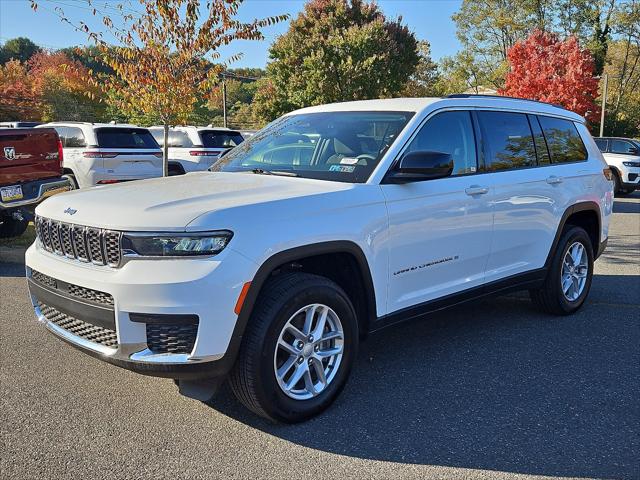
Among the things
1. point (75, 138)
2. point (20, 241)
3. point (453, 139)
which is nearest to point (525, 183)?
point (453, 139)

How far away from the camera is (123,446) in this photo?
3172 millimetres

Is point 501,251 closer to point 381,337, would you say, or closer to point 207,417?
point 381,337

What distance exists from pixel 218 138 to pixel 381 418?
43.4 feet

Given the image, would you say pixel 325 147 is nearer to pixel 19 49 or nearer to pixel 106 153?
pixel 106 153

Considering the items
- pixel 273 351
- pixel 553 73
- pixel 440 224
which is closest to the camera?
pixel 273 351

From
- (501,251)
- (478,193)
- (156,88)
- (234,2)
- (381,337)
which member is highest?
(234,2)

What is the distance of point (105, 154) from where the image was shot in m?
12.1

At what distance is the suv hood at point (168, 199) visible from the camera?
3088mm

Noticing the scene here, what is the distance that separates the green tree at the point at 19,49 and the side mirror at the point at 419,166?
74.6 m

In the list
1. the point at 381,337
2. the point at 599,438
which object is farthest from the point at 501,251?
the point at 599,438

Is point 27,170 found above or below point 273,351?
above

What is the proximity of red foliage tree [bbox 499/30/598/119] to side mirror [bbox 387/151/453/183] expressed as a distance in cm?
2790

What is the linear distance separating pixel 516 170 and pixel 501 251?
694 mm

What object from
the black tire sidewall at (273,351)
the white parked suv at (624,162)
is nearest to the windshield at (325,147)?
the black tire sidewall at (273,351)
